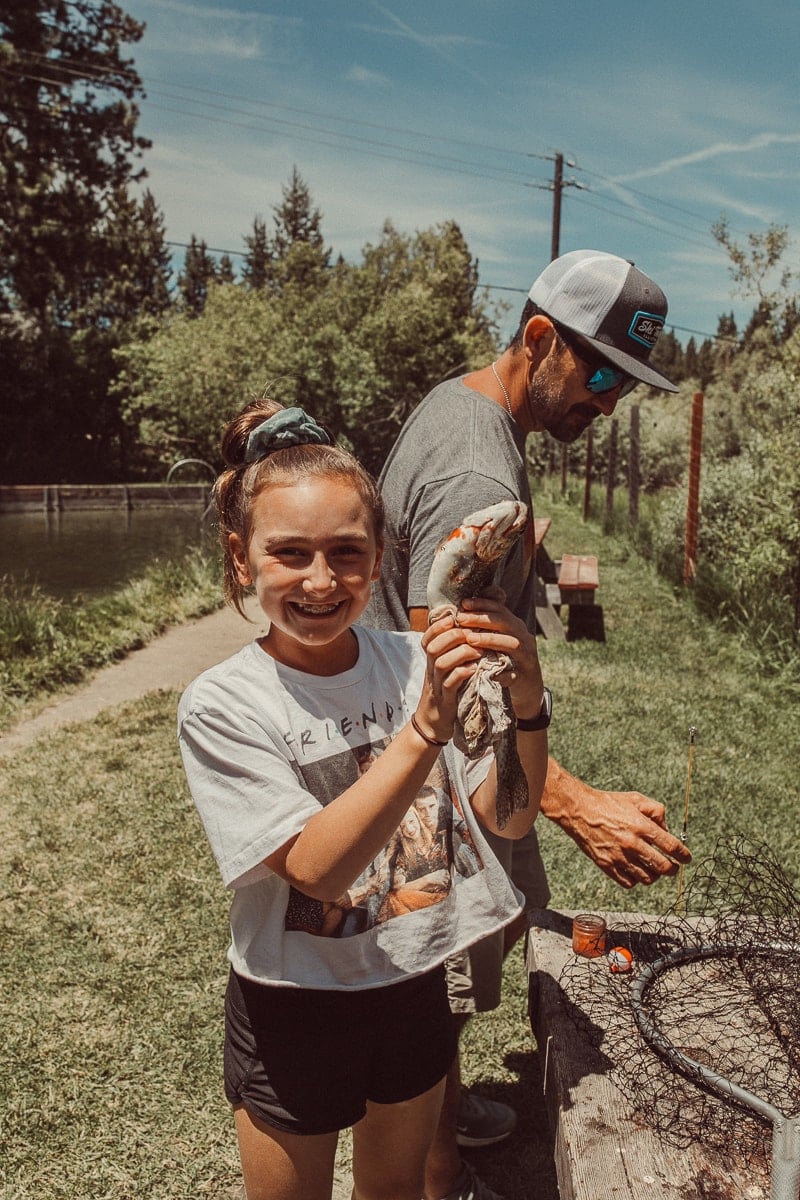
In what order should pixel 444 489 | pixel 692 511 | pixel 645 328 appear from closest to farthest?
1. pixel 444 489
2. pixel 645 328
3. pixel 692 511

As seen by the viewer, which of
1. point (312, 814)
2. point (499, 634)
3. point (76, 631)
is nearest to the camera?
point (499, 634)

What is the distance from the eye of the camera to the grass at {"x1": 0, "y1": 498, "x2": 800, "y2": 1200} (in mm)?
2918

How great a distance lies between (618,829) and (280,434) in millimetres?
1100

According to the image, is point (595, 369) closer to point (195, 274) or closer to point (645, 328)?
point (645, 328)

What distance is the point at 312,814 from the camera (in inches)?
61.2

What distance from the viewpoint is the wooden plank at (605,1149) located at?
5.15 ft

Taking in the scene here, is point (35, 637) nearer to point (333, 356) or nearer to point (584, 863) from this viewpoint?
point (584, 863)

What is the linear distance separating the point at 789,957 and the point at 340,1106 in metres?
1.06

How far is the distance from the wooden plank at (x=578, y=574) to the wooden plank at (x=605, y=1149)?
664 cm

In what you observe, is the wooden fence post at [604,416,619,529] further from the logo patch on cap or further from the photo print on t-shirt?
the photo print on t-shirt

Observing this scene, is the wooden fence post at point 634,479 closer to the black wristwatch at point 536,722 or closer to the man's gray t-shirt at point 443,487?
the man's gray t-shirt at point 443,487

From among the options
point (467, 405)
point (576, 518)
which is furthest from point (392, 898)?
point (576, 518)

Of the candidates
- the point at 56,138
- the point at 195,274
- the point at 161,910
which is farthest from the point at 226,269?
the point at 161,910

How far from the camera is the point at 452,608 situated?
1.42m
